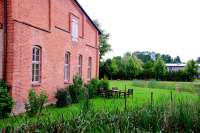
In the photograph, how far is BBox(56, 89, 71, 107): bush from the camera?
17891 mm

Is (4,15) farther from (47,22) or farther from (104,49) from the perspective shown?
(104,49)

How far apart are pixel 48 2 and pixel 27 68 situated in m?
4.69

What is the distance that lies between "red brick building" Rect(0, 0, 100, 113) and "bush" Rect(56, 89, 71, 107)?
0.61m

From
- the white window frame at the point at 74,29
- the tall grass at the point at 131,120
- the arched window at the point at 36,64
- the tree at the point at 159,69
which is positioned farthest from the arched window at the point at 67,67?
the tree at the point at 159,69

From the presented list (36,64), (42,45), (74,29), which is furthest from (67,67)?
(36,64)

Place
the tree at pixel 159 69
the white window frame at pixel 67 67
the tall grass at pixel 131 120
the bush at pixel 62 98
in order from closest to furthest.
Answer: the tall grass at pixel 131 120, the bush at pixel 62 98, the white window frame at pixel 67 67, the tree at pixel 159 69

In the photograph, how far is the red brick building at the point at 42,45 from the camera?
46.6 ft

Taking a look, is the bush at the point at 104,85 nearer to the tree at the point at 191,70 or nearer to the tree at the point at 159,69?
the tree at the point at 159,69

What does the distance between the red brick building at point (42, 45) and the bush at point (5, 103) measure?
79cm

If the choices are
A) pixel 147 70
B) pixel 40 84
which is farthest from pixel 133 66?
pixel 40 84

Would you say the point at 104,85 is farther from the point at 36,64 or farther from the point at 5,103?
the point at 5,103

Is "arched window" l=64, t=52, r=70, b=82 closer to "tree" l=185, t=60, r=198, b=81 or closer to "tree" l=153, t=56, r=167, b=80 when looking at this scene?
"tree" l=153, t=56, r=167, b=80

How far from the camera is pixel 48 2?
60.5ft

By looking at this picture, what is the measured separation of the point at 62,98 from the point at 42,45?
3132 millimetres
